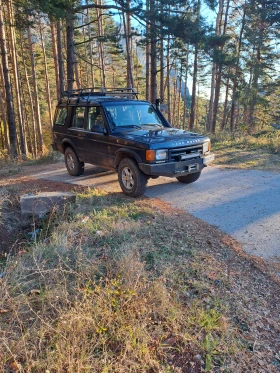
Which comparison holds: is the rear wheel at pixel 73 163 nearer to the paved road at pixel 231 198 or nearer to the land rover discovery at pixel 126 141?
the land rover discovery at pixel 126 141

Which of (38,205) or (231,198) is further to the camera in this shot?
(231,198)

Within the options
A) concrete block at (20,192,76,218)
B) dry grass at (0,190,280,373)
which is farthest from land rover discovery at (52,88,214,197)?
dry grass at (0,190,280,373)

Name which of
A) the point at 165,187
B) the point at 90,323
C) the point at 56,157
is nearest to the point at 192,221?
the point at 165,187

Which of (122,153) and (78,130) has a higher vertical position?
(78,130)

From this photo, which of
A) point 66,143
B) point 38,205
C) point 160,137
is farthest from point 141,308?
point 66,143

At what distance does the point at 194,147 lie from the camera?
225 inches

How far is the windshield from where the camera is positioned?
247 inches

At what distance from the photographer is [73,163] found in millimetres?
7840

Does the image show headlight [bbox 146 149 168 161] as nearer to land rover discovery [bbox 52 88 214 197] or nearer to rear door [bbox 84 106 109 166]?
land rover discovery [bbox 52 88 214 197]

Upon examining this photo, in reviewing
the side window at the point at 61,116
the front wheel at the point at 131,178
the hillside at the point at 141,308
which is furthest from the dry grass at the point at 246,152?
the hillside at the point at 141,308

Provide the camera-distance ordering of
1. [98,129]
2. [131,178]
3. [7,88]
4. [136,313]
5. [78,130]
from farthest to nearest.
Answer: [7,88], [78,130], [98,129], [131,178], [136,313]

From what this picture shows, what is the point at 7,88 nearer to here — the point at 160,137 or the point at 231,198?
the point at 160,137

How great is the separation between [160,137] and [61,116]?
12.6 feet

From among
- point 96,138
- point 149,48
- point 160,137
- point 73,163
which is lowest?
point 73,163
